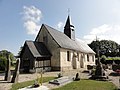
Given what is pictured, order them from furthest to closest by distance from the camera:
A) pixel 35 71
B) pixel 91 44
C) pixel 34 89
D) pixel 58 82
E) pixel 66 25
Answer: pixel 91 44, pixel 66 25, pixel 35 71, pixel 58 82, pixel 34 89

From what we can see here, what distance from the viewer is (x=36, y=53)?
24766 mm

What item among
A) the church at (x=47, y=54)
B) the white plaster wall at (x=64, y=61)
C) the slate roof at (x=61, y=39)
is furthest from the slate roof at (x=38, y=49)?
the slate roof at (x=61, y=39)

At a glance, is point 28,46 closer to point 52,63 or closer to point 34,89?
point 52,63

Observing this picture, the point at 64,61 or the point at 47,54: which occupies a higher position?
the point at 47,54

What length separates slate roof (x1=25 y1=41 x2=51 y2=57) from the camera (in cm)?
2478

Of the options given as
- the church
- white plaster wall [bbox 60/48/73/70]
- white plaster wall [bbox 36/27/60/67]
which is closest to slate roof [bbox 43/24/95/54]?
the church

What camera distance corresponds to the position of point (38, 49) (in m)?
26.0

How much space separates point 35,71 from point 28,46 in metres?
4.21

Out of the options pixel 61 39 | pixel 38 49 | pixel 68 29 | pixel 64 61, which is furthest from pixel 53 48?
pixel 68 29

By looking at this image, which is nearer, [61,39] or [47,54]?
[47,54]

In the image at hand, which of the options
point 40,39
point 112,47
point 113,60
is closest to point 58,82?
point 40,39

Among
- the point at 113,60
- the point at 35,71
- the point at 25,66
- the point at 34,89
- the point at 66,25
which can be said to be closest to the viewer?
the point at 34,89

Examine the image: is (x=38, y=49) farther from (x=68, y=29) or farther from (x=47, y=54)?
(x=68, y=29)

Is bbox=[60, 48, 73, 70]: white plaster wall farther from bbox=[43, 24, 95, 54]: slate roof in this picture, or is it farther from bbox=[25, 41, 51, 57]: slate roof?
bbox=[25, 41, 51, 57]: slate roof
